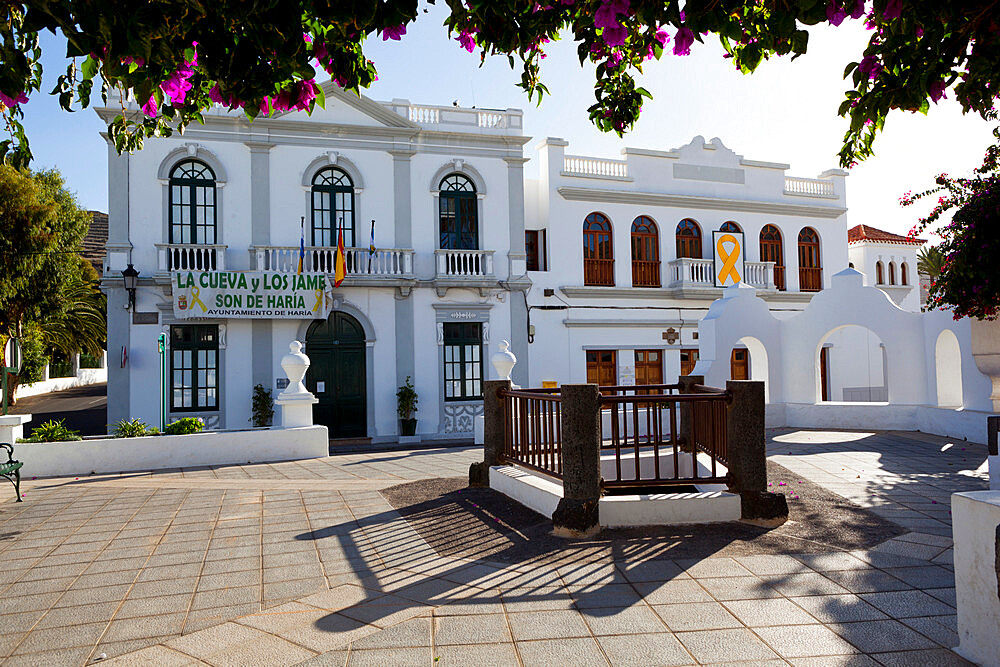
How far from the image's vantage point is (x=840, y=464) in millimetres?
9242

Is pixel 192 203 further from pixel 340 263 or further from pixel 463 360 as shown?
pixel 463 360

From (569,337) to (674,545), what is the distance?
14.7m

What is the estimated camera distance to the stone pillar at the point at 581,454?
579 centimetres

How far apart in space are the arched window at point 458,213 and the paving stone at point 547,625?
1545 centimetres

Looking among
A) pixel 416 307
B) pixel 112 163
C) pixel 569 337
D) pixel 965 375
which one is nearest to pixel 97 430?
Answer: pixel 112 163

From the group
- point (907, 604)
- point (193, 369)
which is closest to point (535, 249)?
point (193, 369)

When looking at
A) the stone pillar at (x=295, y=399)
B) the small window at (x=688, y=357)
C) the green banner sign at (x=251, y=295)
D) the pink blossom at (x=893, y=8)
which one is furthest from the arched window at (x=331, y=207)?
the pink blossom at (x=893, y=8)

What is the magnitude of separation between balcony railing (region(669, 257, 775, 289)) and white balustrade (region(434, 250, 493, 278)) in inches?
238

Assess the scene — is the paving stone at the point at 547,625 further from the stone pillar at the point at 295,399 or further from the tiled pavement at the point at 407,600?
the stone pillar at the point at 295,399

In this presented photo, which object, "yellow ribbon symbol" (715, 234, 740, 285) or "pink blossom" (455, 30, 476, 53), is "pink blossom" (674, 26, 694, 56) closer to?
"pink blossom" (455, 30, 476, 53)

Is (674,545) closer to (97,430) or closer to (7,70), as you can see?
(7,70)

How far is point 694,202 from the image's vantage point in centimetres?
2183

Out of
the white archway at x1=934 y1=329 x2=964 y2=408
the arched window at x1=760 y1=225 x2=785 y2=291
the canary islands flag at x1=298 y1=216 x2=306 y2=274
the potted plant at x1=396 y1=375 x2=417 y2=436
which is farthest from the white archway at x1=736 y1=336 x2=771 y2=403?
the canary islands flag at x1=298 y1=216 x2=306 y2=274

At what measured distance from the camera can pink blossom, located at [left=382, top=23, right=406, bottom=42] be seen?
10.0 feet
